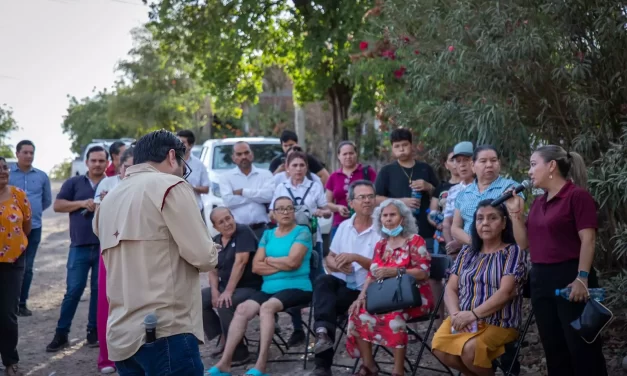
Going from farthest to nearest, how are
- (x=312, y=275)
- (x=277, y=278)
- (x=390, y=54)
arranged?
(x=390, y=54) < (x=312, y=275) < (x=277, y=278)

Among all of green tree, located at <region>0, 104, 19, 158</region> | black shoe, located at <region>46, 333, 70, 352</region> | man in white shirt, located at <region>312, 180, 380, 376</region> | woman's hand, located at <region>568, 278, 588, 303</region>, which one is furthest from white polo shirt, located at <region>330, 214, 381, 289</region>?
green tree, located at <region>0, 104, 19, 158</region>

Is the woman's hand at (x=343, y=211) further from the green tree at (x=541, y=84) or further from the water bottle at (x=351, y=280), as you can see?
the water bottle at (x=351, y=280)

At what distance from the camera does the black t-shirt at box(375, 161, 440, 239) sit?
29.0ft

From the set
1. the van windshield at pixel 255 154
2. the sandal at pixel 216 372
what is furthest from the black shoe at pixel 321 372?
the van windshield at pixel 255 154

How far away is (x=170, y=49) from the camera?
69.0 ft

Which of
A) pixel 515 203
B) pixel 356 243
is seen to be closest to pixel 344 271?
pixel 356 243

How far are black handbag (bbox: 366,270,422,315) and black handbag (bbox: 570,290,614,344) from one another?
5.21ft

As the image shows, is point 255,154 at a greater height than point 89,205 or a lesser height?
greater

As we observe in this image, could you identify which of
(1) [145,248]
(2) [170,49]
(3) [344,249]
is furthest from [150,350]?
(2) [170,49]

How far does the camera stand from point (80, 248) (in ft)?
29.5

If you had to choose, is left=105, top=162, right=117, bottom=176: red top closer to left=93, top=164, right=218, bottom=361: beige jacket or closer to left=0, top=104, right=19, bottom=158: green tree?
left=93, top=164, right=218, bottom=361: beige jacket

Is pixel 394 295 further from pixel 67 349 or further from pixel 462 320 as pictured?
pixel 67 349

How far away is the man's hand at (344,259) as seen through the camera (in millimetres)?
7828

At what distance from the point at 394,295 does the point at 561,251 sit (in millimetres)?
1604
